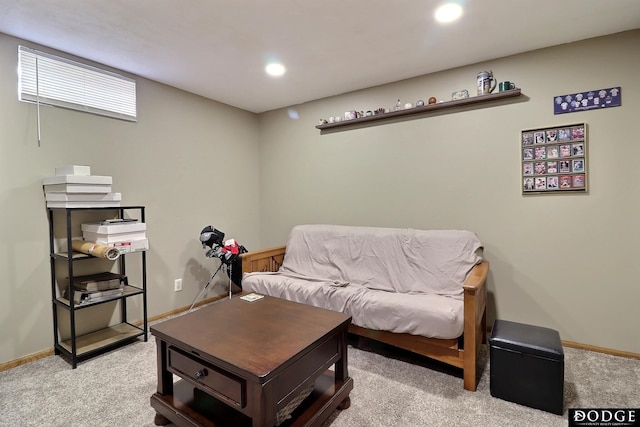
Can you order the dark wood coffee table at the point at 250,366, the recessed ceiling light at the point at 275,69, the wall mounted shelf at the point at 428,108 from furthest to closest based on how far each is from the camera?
the recessed ceiling light at the point at 275,69 → the wall mounted shelf at the point at 428,108 → the dark wood coffee table at the point at 250,366

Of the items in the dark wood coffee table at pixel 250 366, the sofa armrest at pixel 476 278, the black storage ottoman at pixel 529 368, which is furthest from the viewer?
the sofa armrest at pixel 476 278

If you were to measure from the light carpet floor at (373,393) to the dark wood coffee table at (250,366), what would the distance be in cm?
19

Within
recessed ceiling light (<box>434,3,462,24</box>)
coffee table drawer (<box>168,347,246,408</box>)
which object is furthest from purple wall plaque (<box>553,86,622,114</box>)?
coffee table drawer (<box>168,347,246,408</box>)

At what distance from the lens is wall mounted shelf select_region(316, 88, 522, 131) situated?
2.50 meters

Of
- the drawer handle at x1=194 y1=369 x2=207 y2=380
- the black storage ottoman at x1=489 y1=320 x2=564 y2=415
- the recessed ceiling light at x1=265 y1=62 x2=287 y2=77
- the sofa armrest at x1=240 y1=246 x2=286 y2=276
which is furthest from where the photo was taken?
the sofa armrest at x1=240 y1=246 x2=286 y2=276

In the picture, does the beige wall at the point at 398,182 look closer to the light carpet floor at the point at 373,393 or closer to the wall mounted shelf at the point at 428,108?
the wall mounted shelf at the point at 428,108

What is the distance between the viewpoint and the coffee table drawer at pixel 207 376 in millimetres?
1339

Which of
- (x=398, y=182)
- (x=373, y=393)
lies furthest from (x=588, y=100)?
(x=373, y=393)

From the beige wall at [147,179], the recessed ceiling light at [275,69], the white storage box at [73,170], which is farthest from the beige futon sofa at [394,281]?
the recessed ceiling light at [275,69]

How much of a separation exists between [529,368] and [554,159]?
61.2 inches

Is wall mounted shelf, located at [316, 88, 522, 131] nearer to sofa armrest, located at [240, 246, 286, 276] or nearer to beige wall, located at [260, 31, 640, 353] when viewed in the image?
beige wall, located at [260, 31, 640, 353]

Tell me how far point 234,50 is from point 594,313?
3.30 meters

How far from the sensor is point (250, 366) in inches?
51.1

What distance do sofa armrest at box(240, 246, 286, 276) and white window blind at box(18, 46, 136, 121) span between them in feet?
5.28
